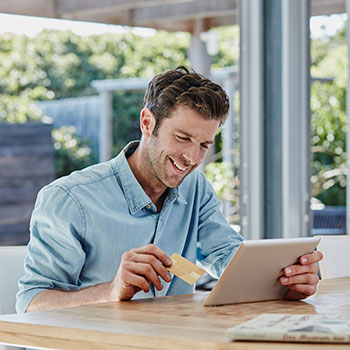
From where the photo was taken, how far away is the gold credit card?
55.4 inches

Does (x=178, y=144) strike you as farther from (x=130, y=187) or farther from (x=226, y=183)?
(x=226, y=183)

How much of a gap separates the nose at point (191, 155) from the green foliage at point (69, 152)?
10.0ft

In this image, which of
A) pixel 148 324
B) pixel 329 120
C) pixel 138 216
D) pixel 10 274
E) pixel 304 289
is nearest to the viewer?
pixel 148 324

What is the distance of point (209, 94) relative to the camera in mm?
1683

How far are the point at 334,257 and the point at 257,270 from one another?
0.64 metres

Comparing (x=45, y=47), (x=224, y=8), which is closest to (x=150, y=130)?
(x=224, y=8)

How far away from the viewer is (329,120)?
3.52m

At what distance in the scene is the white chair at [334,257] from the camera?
196cm

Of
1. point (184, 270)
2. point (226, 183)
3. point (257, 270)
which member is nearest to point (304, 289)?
point (257, 270)

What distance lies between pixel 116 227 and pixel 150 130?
0.25m

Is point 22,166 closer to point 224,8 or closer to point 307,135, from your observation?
point 224,8

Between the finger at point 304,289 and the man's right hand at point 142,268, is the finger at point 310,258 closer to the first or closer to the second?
the finger at point 304,289

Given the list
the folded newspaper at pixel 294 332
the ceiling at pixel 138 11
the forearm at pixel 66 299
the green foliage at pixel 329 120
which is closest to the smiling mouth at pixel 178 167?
the forearm at pixel 66 299

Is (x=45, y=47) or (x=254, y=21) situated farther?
(x=45, y=47)
